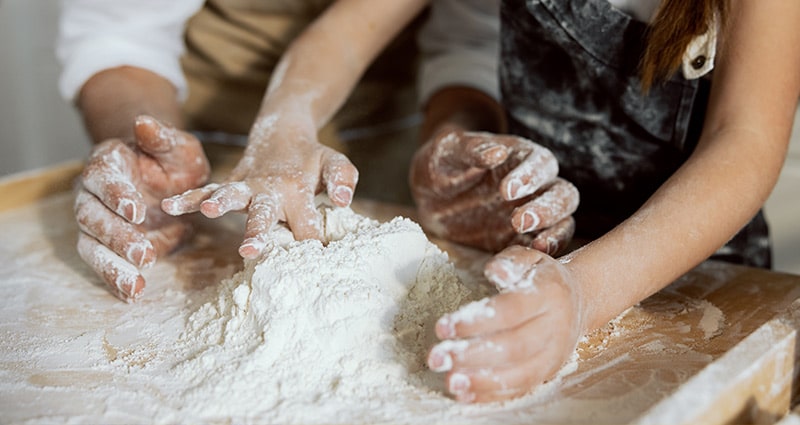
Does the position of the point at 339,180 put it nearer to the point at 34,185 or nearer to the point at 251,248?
the point at 251,248

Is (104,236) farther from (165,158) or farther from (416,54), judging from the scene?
(416,54)

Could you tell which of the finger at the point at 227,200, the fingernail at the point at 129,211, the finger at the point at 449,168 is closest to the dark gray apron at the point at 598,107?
the finger at the point at 449,168

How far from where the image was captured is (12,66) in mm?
2295

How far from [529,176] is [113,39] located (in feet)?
2.42

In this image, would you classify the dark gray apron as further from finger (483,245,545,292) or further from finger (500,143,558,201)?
finger (483,245,545,292)

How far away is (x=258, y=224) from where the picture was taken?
2.60 feet

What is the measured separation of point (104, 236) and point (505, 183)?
45 centimetres

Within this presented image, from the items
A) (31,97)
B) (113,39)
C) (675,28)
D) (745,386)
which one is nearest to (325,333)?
(745,386)

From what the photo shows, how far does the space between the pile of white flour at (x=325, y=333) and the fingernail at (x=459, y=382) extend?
36 millimetres

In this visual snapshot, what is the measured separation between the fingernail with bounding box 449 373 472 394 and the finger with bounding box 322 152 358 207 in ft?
0.96

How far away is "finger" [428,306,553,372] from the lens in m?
0.60

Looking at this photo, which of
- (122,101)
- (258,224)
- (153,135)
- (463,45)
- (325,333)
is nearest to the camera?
(325,333)

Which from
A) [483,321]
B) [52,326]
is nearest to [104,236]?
[52,326]

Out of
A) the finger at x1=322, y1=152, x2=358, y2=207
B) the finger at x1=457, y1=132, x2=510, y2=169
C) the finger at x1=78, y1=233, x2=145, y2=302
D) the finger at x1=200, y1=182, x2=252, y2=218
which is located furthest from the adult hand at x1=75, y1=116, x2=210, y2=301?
the finger at x1=457, y1=132, x2=510, y2=169
